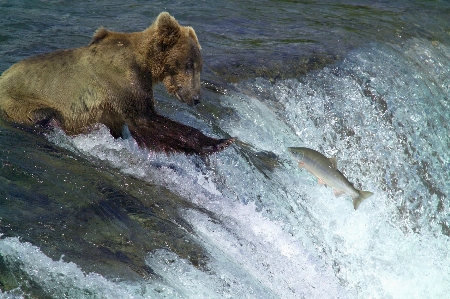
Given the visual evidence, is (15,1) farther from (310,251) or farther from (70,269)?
(70,269)

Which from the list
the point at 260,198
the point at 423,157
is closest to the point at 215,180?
the point at 260,198

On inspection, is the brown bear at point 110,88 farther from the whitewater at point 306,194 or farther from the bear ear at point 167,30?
the whitewater at point 306,194

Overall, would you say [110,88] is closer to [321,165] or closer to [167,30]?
[167,30]

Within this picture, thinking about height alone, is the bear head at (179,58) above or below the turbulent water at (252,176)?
above

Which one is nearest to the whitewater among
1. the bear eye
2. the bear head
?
the bear head

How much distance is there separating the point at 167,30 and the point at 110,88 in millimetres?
690

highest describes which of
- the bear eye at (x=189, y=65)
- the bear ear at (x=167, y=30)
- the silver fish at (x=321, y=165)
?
the bear ear at (x=167, y=30)

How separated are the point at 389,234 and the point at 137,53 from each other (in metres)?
3.07

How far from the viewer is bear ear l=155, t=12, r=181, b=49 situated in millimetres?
5457

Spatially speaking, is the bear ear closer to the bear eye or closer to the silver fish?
the bear eye

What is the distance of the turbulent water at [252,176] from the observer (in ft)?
13.2

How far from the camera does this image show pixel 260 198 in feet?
18.3

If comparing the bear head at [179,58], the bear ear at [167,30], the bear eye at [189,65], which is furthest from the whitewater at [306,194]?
the bear ear at [167,30]

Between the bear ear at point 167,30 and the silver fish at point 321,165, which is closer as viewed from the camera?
the silver fish at point 321,165
